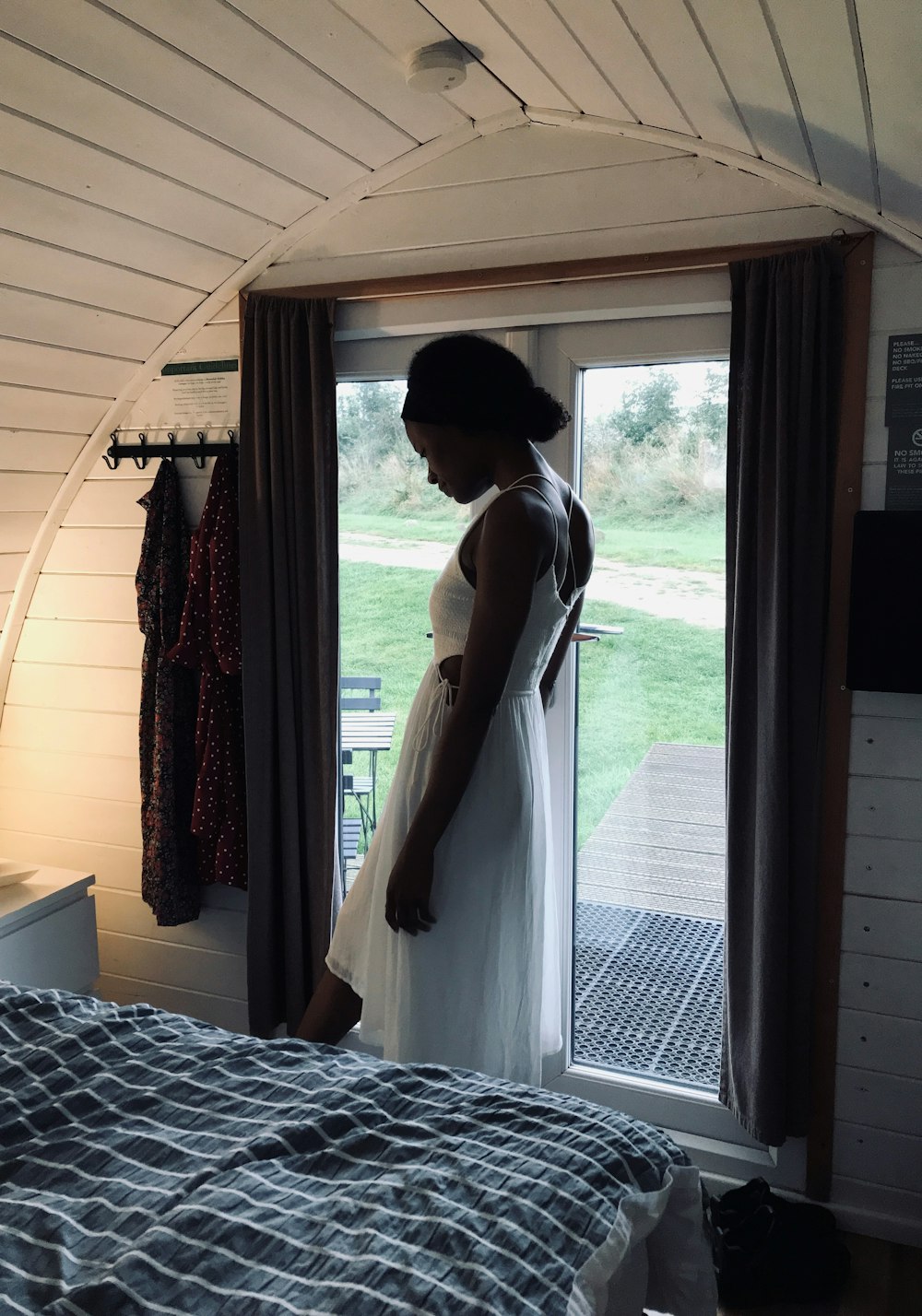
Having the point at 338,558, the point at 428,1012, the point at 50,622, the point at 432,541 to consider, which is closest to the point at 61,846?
the point at 50,622

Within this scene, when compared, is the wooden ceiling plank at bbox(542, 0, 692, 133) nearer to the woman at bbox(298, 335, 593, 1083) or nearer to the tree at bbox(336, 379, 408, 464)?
the woman at bbox(298, 335, 593, 1083)

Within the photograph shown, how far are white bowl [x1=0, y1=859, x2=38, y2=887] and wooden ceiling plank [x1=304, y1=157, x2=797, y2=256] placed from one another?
1675 mm

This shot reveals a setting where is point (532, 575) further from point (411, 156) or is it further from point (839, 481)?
point (411, 156)

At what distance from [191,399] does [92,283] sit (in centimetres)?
45

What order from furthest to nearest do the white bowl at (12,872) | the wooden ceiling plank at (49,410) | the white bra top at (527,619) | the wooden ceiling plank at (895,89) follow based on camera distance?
the white bowl at (12,872) → the wooden ceiling plank at (49,410) → the white bra top at (527,619) → the wooden ceiling plank at (895,89)

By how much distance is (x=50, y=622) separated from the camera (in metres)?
2.85

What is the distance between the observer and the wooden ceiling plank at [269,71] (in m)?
1.56

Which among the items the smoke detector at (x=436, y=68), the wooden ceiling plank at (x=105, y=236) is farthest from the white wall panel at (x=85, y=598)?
the smoke detector at (x=436, y=68)

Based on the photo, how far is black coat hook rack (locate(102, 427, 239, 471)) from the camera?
2.57 metres

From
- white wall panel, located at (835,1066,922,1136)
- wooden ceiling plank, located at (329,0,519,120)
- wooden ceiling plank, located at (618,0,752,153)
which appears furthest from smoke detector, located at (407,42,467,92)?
white wall panel, located at (835,1066,922,1136)

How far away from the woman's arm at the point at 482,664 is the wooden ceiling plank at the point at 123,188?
1034mm

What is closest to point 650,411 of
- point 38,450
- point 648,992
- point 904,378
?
point 904,378

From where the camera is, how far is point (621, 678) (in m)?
2.34

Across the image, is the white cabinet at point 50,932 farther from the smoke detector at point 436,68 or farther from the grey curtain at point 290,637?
the smoke detector at point 436,68
